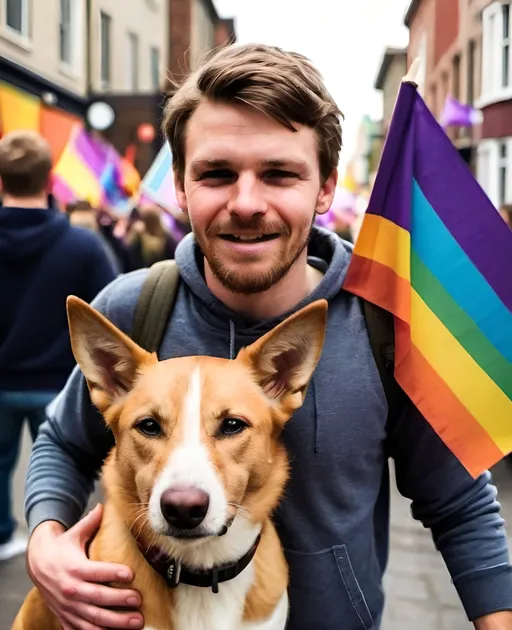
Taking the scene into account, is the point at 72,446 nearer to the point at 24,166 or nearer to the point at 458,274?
the point at 458,274

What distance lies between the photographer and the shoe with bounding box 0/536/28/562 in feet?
13.2

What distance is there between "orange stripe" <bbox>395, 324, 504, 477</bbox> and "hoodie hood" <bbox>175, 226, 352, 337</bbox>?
0.23 metres

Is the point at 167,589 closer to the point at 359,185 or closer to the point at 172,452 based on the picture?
the point at 172,452

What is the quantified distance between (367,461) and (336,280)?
17.2 inches

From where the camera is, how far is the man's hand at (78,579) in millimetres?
1352

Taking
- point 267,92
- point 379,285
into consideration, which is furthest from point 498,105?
point 267,92

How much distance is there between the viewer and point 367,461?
5.24ft

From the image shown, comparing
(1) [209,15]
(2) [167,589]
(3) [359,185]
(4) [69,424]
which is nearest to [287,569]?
(2) [167,589]

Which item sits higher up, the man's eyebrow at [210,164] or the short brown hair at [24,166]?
the short brown hair at [24,166]

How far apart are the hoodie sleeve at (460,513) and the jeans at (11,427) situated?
2079 mm

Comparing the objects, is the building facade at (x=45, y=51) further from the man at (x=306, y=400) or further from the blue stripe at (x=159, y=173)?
the man at (x=306, y=400)

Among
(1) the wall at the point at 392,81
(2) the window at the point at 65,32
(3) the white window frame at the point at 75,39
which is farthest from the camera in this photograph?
(3) the white window frame at the point at 75,39

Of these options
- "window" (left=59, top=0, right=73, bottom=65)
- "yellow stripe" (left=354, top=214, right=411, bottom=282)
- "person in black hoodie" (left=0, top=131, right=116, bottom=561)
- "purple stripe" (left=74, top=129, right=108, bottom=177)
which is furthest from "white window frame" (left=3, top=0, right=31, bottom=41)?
"yellow stripe" (left=354, top=214, right=411, bottom=282)

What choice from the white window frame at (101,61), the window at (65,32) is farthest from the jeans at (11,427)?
the white window frame at (101,61)
